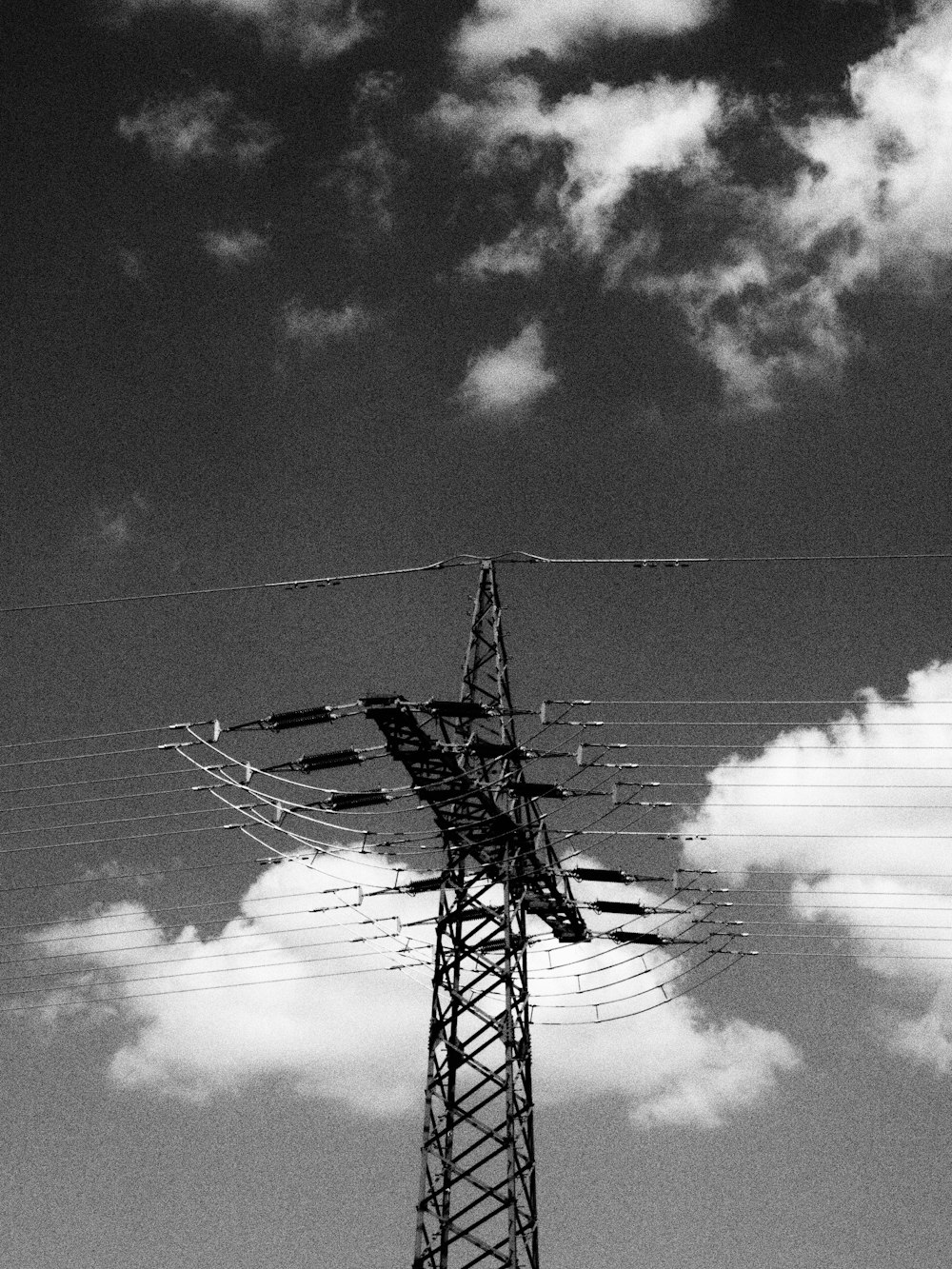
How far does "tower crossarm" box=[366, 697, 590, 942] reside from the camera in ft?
88.0

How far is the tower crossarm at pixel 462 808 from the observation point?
26828mm

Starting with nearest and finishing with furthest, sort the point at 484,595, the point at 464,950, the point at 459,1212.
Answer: the point at 459,1212 → the point at 464,950 → the point at 484,595

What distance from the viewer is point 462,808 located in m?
28.3

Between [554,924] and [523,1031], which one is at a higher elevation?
→ [554,924]

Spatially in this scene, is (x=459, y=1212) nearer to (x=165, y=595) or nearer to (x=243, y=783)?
(x=243, y=783)

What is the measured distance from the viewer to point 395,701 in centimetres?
2658

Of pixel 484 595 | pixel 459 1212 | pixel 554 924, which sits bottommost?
pixel 459 1212

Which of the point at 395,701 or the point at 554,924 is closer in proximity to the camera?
the point at 395,701

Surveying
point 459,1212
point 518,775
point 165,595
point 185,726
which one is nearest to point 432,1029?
point 459,1212

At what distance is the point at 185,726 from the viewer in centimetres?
2861

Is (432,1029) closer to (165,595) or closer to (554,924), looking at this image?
(554,924)

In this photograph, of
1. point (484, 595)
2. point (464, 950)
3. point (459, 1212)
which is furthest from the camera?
point (484, 595)

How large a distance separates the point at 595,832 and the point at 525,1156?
625 cm

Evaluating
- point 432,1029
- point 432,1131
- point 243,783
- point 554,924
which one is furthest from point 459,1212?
point 243,783
